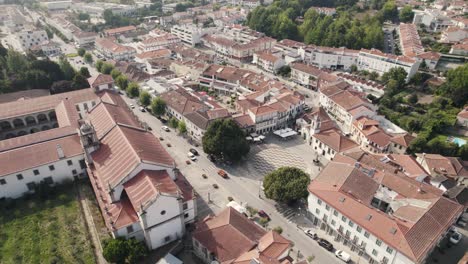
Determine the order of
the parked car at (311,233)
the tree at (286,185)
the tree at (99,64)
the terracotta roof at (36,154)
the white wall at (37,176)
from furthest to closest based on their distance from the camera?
the tree at (99,64) → the terracotta roof at (36,154) → the white wall at (37,176) → the tree at (286,185) → the parked car at (311,233)

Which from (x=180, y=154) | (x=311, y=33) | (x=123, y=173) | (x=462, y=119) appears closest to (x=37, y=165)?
→ (x=123, y=173)

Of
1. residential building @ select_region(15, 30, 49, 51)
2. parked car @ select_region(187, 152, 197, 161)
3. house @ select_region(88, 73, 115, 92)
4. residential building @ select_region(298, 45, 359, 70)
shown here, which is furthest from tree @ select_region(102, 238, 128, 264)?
residential building @ select_region(15, 30, 49, 51)

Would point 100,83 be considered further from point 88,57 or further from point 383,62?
point 383,62

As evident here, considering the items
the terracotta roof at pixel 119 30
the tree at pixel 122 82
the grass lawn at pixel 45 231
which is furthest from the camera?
the terracotta roof at pixel 119 30

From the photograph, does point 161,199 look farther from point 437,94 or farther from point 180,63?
point 437,94

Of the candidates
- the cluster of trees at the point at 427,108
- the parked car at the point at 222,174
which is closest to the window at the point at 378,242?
the parked car at the point at 222,174

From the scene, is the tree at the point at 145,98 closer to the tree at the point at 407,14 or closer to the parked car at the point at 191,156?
the parked car at the point at 191,156

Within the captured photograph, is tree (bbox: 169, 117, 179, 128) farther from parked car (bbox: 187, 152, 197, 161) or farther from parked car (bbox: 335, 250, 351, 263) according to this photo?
parked car (bbox: 335, 250, 351, 263)
